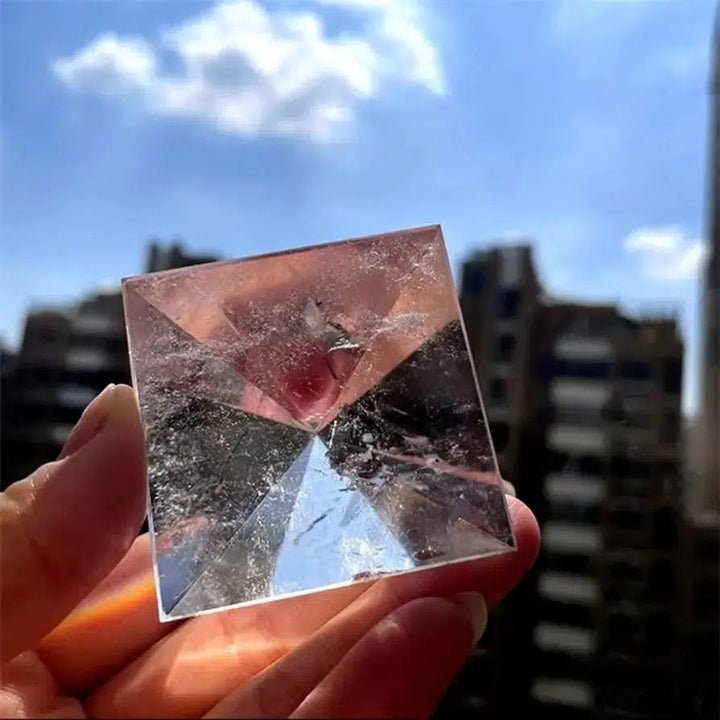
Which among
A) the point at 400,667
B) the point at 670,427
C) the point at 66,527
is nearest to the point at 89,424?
the point at 66,527

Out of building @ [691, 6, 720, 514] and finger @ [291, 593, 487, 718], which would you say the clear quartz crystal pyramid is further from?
building @ [691, 6, 720, 514]

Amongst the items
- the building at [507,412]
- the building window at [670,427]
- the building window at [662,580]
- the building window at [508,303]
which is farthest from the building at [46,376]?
the building window at [662,580]

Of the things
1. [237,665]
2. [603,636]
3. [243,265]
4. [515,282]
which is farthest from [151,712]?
[603,636]

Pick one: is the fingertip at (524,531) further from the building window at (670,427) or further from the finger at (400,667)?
the building window at (670,427)

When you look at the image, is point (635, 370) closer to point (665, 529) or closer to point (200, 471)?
point (665, 529)

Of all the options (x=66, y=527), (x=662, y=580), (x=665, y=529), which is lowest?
(x=662, y=580)

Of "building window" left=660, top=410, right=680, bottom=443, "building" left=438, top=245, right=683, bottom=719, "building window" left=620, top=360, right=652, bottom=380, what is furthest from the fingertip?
"building window" left=620, top=360, right=652, bottom=380
